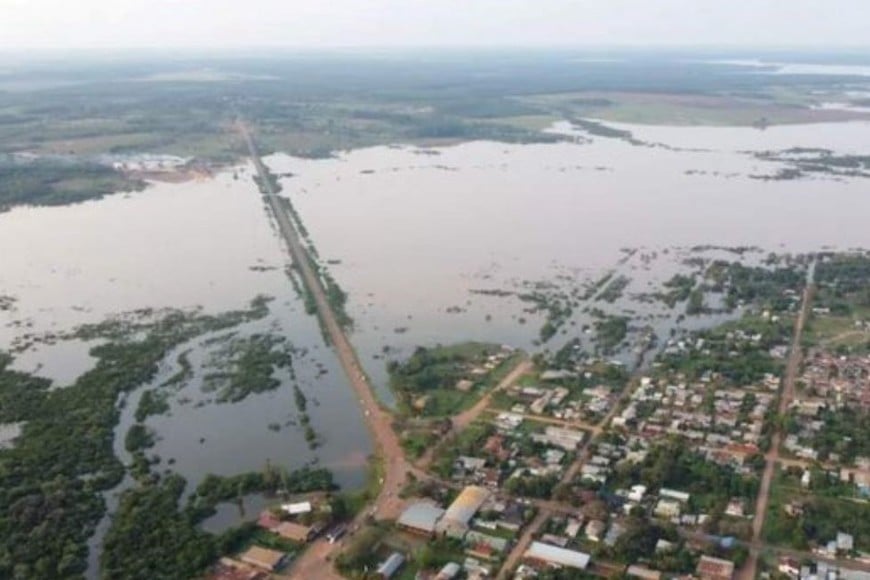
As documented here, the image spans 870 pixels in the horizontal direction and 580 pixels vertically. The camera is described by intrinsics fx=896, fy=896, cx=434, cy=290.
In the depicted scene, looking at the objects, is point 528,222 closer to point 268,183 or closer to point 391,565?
point 268,183

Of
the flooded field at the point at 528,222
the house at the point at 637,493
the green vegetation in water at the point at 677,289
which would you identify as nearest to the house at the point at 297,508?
the house at the point at 637,493

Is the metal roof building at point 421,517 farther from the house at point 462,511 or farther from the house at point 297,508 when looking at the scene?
the house at point 297,508

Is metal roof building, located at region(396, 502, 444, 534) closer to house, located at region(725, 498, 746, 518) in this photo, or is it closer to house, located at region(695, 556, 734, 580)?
house, located at region(695, 556, 734, 580)

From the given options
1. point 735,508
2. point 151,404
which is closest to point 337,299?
point 151,404

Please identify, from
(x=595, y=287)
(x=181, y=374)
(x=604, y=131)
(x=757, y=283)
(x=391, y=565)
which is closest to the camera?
(x=391, y=565)

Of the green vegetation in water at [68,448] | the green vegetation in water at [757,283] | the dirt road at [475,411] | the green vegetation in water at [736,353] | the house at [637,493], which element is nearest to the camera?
the green vegetation in water at [68,448]

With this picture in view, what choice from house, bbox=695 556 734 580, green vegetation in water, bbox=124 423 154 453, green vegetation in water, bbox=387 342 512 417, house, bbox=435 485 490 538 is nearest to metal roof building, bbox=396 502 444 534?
house, bbox=435 485 490 538

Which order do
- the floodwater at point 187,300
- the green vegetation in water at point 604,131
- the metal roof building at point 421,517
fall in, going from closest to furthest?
the metal roof building at point 421,517
the floodwater at point 187,300
the green vegetation in water at point 604,131
